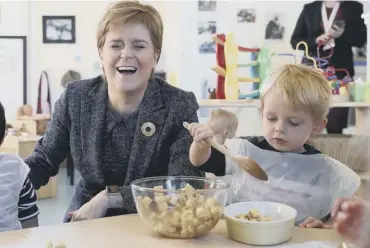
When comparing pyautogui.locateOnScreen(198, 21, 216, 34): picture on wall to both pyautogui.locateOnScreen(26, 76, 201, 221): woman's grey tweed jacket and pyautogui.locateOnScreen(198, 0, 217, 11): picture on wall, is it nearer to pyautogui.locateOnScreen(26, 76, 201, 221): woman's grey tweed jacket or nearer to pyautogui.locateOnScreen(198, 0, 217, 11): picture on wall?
pyautogui.locateOnScreen(198, 0, 217, 11): picture on wall

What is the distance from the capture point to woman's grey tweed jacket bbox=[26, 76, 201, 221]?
1.28 meters

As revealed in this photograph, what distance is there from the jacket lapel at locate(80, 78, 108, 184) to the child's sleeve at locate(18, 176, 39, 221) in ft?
0.47

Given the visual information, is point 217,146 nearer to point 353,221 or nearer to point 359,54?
→ point 353,221

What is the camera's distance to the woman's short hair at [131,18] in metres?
1.29

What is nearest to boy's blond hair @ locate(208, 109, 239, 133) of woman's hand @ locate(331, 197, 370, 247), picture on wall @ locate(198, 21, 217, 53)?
picture on wall @ locate(198, 21, 217, 53)

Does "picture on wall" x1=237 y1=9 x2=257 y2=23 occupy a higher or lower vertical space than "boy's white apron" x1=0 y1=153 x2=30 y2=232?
higher

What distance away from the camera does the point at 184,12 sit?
3.90 metres

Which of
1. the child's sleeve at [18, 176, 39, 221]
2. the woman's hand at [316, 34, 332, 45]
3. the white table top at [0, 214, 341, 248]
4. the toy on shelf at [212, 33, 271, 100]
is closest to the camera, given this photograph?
the white table top at [0, 214, 341, 248]

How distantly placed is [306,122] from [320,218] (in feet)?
0.75

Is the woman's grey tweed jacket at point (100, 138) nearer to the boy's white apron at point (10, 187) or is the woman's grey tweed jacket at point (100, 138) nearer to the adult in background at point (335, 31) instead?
the boy's white apron at point (10, 187)

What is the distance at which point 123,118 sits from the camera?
1.32 metres

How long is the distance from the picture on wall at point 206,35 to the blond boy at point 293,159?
2.56 metres

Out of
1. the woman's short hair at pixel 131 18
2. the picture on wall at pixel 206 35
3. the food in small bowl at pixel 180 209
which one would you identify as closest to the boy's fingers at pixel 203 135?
the food in small bowl at pixel 180 209

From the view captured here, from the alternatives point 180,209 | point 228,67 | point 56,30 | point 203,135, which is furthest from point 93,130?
point 56,30
